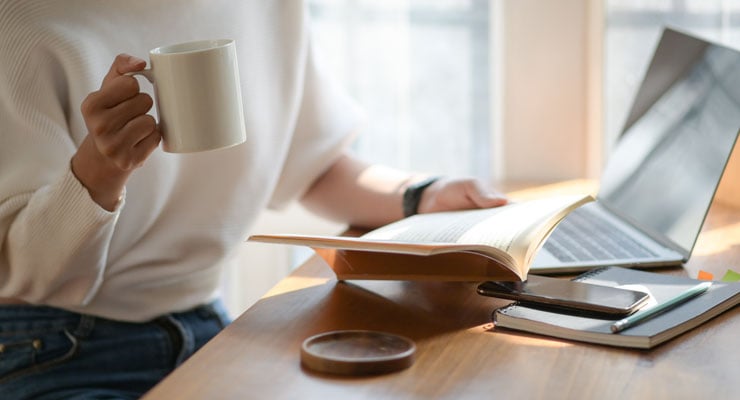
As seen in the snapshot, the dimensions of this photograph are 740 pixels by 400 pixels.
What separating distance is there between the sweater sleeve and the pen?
1.59 ft

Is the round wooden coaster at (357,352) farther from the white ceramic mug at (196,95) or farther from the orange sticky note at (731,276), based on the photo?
the orange sticky note at (731,276)

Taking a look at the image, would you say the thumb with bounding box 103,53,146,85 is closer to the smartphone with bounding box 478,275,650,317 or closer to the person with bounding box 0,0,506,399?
the person with bounding box 0,0,506,399

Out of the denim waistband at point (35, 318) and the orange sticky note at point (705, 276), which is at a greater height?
the orange sticky note at point (705, 276)

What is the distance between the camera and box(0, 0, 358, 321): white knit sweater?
0.99m

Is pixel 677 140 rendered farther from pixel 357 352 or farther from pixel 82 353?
pixel 82 353

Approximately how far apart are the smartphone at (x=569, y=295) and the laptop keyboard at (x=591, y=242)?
132mm

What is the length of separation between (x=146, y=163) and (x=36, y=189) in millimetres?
173

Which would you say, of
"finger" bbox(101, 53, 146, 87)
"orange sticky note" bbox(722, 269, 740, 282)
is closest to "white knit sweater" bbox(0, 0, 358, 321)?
"finger" bbox(101, 53, 146, 87)

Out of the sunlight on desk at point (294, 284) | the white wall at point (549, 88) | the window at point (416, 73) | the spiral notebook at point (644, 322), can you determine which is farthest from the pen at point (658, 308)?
the window at point (416, 73)

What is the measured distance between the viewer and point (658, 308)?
81cm

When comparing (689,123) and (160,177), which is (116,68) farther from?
(689,123)

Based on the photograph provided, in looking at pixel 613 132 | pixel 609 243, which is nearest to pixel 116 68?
pixel 609 243

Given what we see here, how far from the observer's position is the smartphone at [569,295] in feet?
2.70

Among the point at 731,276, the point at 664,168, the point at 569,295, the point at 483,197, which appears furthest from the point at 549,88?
the point at 569,295
